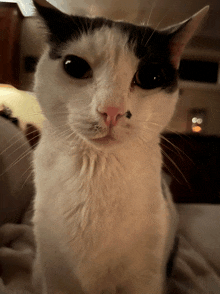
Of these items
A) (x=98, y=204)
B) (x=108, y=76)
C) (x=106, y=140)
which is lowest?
(x=98, y=204)

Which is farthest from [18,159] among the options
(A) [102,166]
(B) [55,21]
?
(B) [55,21]

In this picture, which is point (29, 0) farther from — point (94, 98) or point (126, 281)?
point (126, 281)

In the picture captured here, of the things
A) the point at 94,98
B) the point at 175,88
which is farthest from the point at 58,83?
the point at 175,88

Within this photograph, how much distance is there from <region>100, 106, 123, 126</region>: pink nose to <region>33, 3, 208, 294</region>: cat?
1.3 inches

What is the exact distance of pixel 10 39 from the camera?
427 millimetres

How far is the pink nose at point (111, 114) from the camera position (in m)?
0.33

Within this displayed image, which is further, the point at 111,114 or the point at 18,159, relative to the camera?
the point at 18,159

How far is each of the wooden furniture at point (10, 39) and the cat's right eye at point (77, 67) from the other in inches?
4.7

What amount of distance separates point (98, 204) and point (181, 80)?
31cm

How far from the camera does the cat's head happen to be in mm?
350

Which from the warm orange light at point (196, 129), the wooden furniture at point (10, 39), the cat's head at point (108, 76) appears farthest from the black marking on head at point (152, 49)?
the wooden furniture at point (10, 39)

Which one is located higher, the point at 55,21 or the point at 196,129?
the point at 55,21

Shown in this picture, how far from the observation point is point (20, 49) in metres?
0.43

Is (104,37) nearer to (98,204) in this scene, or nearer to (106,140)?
(106,140)
